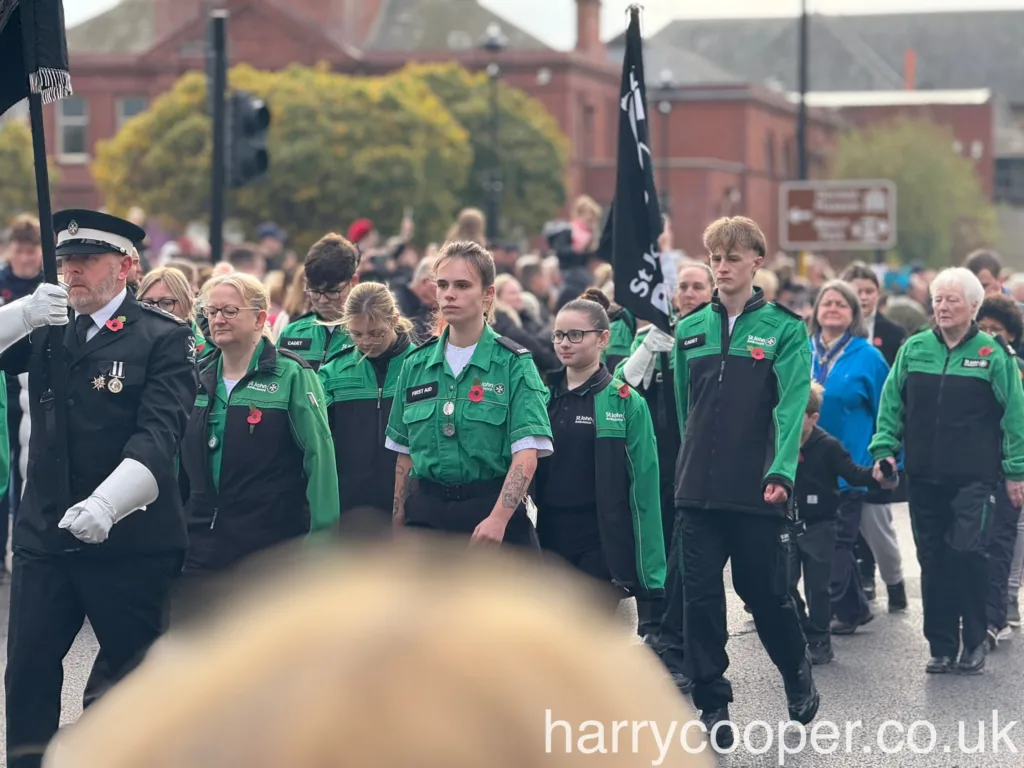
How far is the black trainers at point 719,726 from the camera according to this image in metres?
6.81

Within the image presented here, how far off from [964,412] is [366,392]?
9.74ft

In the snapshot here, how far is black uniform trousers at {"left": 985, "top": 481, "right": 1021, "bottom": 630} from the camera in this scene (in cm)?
923

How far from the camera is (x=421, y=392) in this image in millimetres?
6371

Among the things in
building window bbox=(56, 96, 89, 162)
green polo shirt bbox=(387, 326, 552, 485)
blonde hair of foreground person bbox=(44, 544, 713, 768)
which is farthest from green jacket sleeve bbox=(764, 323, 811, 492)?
building window bbox=(56, 96, 89, 162)

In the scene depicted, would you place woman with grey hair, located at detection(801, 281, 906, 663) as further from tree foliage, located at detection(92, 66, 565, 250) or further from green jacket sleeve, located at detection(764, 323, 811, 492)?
tree foliage, located at detection(92, 66, 565, 250)

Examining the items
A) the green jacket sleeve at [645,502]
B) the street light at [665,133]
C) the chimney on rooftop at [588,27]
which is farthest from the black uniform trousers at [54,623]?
the chimney on rooftop at [588,27]

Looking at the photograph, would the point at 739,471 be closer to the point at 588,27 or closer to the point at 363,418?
the point at 363,418

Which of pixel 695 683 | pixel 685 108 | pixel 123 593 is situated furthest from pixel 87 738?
pixel 685 108

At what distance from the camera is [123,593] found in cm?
553

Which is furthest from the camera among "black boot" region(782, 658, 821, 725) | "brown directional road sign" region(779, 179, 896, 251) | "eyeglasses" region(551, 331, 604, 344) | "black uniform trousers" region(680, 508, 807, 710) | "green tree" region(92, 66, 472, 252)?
"green tree" region(92, 66, 472, 252)

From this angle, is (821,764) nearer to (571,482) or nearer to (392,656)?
(571,482)

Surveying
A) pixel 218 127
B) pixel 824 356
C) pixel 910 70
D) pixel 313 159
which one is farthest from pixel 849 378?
pixel 910 70

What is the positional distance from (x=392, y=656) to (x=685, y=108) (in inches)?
3400

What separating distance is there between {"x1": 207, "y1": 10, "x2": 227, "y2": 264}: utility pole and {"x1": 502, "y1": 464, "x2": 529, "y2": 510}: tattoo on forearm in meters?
8.78
